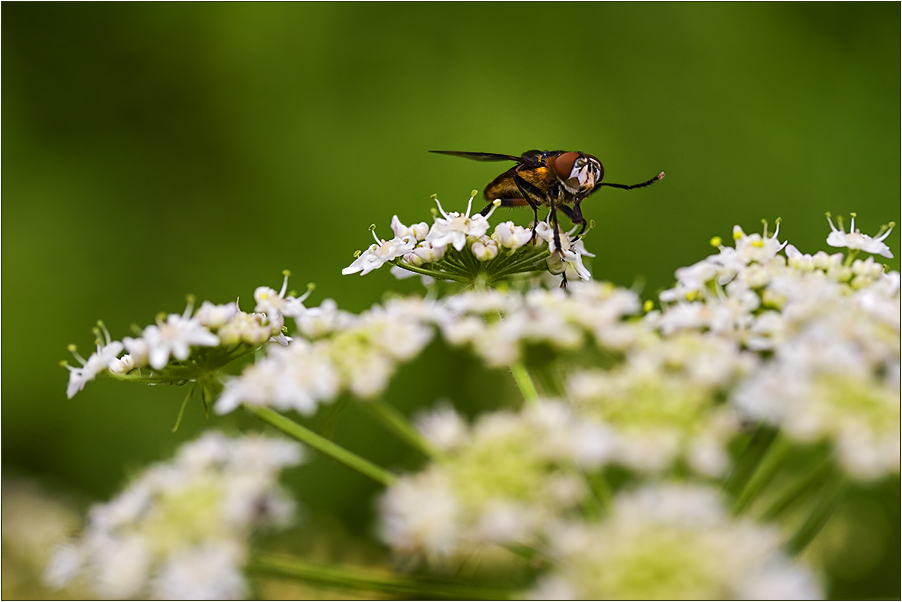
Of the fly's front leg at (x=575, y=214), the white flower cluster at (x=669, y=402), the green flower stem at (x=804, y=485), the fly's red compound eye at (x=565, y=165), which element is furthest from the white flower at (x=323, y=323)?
the fly's red compound eye at (x=565, y=165)

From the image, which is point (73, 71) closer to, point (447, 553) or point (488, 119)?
point (488, 119)

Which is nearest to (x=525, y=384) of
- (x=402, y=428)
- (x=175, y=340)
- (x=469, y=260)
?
(x=402, y=428)

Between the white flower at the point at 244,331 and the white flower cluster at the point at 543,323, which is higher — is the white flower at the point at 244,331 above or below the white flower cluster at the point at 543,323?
above

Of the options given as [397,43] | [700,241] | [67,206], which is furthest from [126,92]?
[700,241]

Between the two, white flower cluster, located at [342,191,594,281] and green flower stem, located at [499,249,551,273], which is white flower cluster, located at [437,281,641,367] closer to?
white flower cluster, located at [342,191,594,281]

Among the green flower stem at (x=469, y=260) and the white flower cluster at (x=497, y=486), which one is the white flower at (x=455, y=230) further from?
the white flower cluster at (x=497, y=486)

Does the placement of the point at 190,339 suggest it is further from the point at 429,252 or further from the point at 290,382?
the point at 429,252
